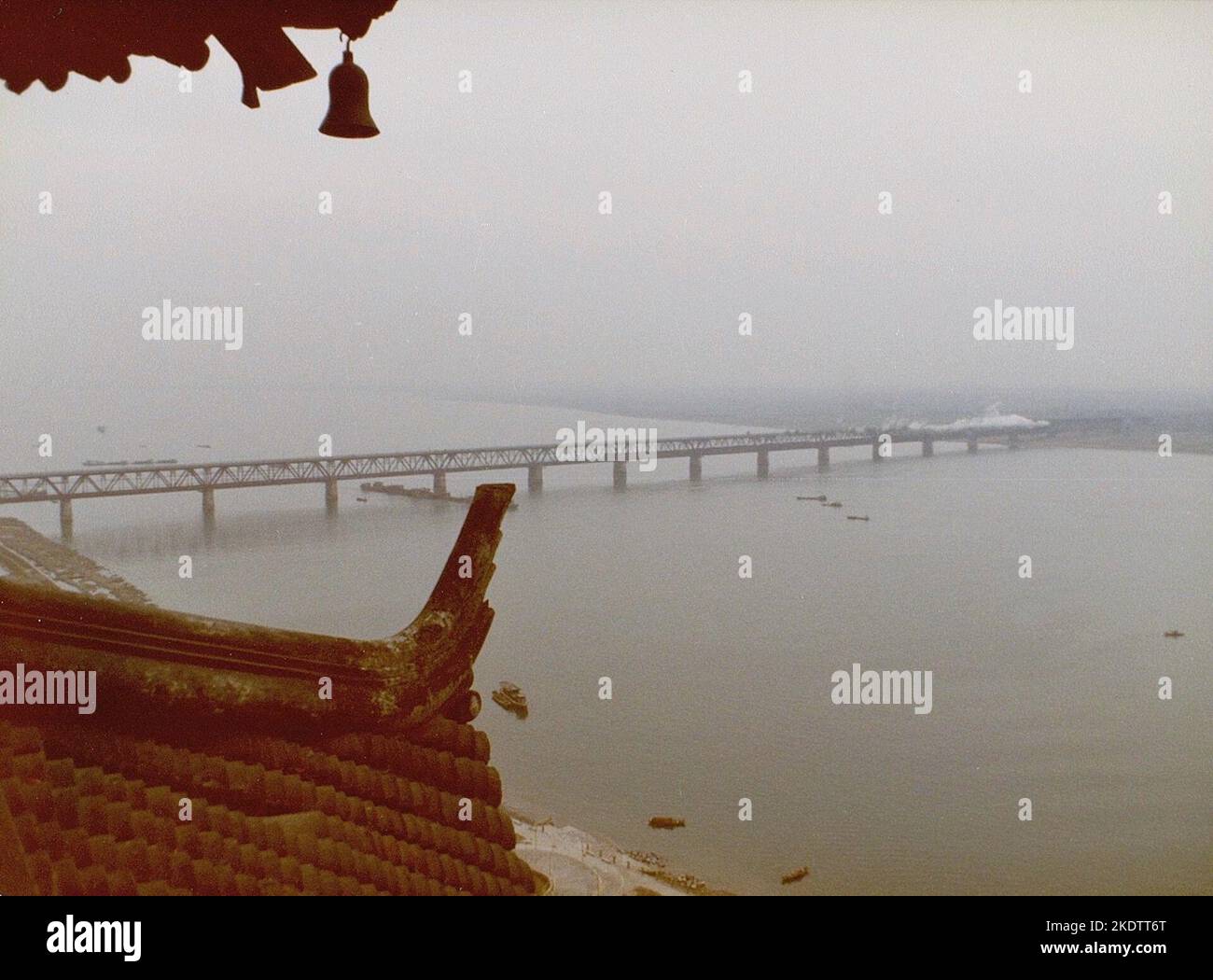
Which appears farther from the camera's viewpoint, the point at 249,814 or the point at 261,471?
the point at 261,471

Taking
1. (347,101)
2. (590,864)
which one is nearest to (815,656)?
(590,864)

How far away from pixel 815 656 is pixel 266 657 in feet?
29.2

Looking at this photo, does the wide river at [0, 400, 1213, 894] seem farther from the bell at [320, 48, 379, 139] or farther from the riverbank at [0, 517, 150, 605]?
the bell at [320, 48, 379, 139]

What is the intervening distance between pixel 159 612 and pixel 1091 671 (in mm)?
9400

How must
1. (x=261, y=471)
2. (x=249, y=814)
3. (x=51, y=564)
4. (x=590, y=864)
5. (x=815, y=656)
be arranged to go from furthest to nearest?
(x=815, y=656)
(x=261, y=471)
(x=51, y=564)
(x=590, y=864)
(x=249, y=814)

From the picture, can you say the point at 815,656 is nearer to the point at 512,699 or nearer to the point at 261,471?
the point at 512,699

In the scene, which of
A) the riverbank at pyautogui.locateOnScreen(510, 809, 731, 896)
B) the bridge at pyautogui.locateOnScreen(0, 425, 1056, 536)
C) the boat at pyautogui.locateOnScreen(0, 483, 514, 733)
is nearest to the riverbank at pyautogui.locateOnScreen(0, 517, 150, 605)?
the bridge at pyautogui.locateOnScreen(0, 425, 1056, 536)

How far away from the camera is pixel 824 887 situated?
19.9 feet

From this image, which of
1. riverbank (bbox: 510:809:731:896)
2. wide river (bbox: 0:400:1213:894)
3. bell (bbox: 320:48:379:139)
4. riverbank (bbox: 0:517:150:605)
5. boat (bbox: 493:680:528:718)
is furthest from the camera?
boat (bbox: 493:680:528:718)

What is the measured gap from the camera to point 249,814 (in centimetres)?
137

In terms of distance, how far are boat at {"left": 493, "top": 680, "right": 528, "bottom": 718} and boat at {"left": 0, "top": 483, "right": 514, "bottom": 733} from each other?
6.98m

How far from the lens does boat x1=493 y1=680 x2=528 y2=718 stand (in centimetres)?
842
